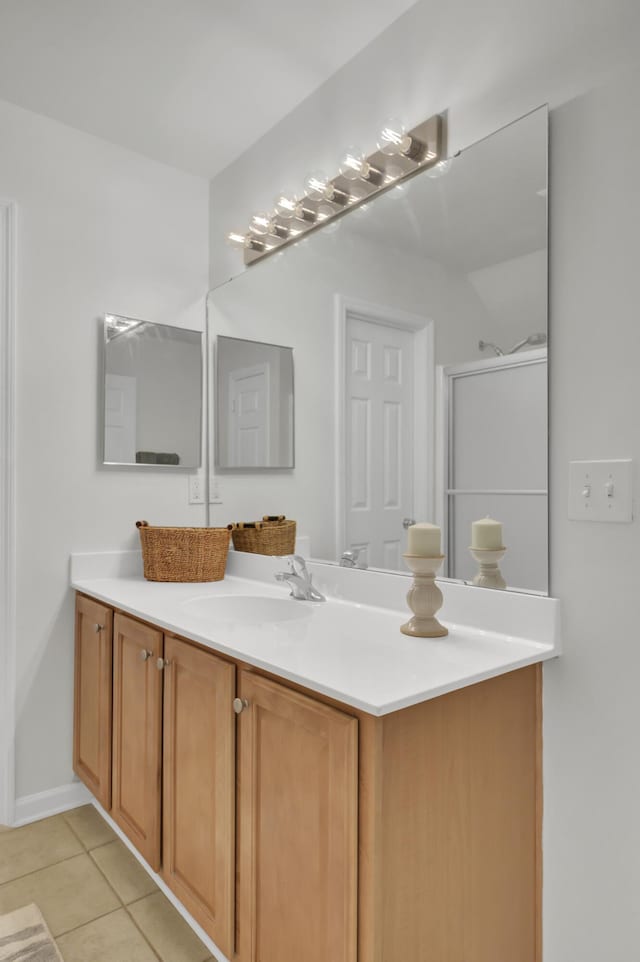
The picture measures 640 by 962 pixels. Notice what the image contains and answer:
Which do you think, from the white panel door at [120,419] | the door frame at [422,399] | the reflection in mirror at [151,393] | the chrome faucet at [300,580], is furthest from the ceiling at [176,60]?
the chrome faucet at [300,580]

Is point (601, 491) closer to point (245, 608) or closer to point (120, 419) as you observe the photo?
point (245, 608)

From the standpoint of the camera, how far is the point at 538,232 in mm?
1272

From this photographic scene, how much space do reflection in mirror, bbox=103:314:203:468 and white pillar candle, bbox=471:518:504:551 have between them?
51.8 inches

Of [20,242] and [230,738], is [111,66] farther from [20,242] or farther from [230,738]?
[230,738]

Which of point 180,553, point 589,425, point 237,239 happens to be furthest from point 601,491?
point 237,239

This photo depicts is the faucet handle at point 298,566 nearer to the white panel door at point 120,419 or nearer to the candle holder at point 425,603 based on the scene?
the candle holder at point 425,603

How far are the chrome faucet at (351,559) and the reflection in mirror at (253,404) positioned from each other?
39cm

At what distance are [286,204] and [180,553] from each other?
48.5 inches

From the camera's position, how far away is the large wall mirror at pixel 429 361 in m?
1.31

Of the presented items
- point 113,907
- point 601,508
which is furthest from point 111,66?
point 113,907

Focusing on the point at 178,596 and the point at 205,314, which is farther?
the point at 205,314

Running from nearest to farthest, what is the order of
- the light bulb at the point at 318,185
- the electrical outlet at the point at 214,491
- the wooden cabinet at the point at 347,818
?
the wooden cabinet at the point at 347,818 < the light bulb at the point at 318,185 < the electrical outlet at the point at 214,491

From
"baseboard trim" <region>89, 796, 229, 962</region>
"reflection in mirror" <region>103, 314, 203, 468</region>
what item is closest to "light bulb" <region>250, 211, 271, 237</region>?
"reflection in mirror" <region>103, 314, 203, 468</region>

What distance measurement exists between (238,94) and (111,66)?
1.28 feet
